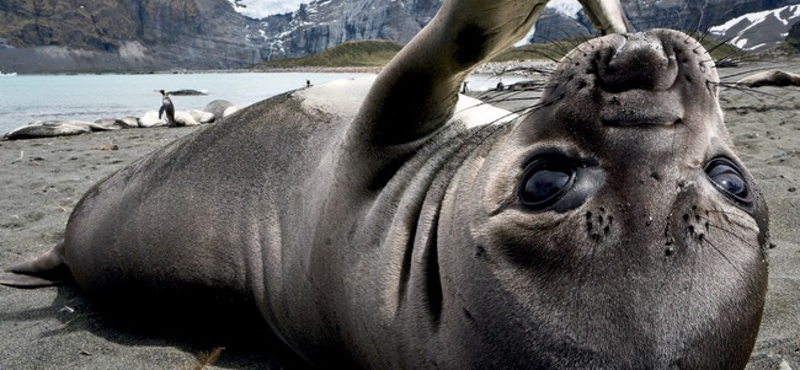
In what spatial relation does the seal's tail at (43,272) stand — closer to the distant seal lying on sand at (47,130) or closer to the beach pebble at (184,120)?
the distant seal lying on sand at (47,130)

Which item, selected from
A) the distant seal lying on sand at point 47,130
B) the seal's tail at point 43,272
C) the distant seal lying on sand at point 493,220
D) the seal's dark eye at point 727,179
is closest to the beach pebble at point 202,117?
the distant seal lying on sand at point 47,130

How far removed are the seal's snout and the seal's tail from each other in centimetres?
329

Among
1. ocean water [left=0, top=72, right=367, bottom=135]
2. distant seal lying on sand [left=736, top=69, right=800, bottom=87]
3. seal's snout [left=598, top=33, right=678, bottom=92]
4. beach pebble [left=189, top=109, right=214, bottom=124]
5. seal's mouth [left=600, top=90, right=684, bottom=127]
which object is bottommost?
ocean water [left=0, top=72, right=367, bottom=135]

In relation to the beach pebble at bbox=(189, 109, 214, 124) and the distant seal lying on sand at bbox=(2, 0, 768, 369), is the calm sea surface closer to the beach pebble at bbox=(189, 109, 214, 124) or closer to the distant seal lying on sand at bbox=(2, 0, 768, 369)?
the distant seal lying on sand at bbox=(2, 0, 768, 369)

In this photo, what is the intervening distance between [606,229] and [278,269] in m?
1.59

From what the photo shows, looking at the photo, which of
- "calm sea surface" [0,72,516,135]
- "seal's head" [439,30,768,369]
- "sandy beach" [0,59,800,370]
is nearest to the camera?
"seal's head" [439,30,768,369]

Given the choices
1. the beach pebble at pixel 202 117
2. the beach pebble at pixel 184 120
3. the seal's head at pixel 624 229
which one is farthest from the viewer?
the beach pebble at pixel 202 117

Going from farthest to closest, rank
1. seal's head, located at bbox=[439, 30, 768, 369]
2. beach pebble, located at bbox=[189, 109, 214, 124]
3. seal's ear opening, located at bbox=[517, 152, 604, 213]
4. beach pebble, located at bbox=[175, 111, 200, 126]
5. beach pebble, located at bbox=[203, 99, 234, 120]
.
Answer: beach pebble, located at bbox=[203, 99, 234, 120], beach pebble, located at bbox=[189, 109, 214, 124], beach pebble, located at bbox=[175, 111, 200, 126], seal's ear opening, located at bbox=[517, 152, 604, 213], seal's head, located at bbox=[439, 30, 768, 369]

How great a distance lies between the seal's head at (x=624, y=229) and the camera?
1313 mm

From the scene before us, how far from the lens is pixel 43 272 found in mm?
3744

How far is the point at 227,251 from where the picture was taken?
9.43 ft

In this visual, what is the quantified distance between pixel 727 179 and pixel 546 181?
39cm

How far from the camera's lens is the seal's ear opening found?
1.42 m

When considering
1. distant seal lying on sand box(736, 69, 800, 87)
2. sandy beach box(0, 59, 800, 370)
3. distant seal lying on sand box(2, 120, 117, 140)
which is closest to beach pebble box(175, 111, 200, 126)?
distant seal lying on sand box(2, 120, 117, 140)
